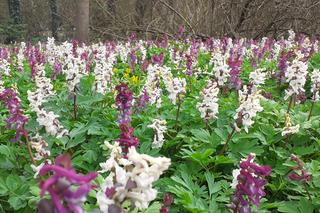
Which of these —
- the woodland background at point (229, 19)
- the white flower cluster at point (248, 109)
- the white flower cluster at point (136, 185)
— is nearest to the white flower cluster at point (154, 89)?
the white flower cluster at point (248, 109)

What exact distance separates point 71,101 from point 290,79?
2162 mm

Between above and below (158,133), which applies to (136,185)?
above

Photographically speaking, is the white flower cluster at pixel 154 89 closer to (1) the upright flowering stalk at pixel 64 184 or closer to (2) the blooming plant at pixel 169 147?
(2) the blooming plant at pixel 169 147

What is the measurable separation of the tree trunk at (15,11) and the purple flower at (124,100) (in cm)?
2681

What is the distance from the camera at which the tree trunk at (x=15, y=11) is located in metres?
27.7

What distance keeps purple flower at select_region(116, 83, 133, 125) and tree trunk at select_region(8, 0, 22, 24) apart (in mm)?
26814

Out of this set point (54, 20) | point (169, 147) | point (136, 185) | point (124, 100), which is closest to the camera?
point (136, 185)

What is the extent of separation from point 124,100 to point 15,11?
89.3ft

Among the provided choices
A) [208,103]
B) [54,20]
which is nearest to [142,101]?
[208,103]

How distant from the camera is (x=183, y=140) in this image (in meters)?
3.49

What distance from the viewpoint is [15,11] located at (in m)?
27.9

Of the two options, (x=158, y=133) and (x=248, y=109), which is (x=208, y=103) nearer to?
(x=248, y=109)

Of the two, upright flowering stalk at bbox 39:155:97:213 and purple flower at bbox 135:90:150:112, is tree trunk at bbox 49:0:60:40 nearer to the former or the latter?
purple flower at bbox 135:90:150:112

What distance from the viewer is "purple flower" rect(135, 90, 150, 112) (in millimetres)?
4091
